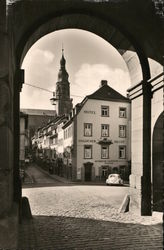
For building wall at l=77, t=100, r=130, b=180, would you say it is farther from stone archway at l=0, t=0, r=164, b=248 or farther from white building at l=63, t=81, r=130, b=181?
stone archway at l=0, t=0, r=164, b=248

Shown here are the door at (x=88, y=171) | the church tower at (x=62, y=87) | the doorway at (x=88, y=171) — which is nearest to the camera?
the doorway at (x=88, y=171)

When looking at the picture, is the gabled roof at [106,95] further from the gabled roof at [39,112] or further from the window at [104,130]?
the gabled roof at [39,112]

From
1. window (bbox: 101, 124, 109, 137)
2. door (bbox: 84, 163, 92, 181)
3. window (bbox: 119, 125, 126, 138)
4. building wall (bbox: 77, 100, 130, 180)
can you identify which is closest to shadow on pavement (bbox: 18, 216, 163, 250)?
building wall (bbox: 77, 100, 130, 180)

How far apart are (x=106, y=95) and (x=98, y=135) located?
17.8 ft

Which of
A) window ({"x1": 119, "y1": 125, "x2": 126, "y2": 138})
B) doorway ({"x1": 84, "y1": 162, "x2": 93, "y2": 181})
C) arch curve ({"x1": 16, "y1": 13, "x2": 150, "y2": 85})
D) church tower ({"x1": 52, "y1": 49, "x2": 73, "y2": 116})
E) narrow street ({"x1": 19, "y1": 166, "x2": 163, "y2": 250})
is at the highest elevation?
church tower ({"x1": 52, "y1": 49, "x2": 73, "y2": 116})

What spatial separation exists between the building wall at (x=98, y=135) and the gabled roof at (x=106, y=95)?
1.72 ft

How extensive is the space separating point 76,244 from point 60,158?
121 feet

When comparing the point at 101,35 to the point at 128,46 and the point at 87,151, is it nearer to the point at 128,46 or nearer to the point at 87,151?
the point at 128,46

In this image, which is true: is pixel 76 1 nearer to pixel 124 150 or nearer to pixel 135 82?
pixel 135 82

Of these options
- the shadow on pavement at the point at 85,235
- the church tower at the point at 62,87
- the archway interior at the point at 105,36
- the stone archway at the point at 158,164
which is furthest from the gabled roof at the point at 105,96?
the church tower at the point at 62,87

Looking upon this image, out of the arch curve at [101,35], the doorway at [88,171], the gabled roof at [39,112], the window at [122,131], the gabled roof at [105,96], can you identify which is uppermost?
the gabled roof at [39,112]

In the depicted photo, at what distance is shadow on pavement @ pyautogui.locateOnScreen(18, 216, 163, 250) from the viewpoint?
5.66 m

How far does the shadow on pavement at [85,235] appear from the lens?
5.66m

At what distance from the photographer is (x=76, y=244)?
5.78 m
